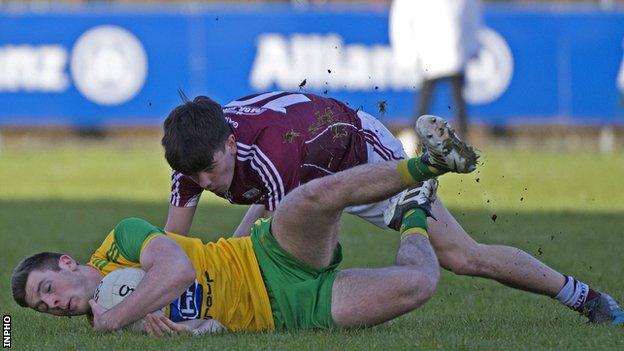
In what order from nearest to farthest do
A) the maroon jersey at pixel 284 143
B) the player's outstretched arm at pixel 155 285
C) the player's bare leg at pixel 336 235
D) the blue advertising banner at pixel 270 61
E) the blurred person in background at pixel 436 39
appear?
the player's bare leg at pixel 336 235 → the player's outstretched arm at pixel 155 285 → the maroon jersey at pixel 284 143 → the blurred person in background at pixel 436 39 → the blue advertising banner at pixel 270 61

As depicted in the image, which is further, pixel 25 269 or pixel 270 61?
pixel 270 61

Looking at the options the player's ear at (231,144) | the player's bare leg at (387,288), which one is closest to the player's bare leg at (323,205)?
the player's bare leg at (387,288)

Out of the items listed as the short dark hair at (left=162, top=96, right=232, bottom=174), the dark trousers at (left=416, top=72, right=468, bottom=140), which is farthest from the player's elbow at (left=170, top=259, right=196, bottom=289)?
the dark trousers at (left=416, top=72, right=468, bottom=140)

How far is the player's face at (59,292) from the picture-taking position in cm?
681

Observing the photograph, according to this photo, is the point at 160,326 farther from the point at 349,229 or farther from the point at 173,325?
the point at 349,229

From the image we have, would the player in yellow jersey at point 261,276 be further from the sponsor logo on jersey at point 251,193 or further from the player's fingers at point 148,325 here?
the sponsor logo on jersey at point 251,193

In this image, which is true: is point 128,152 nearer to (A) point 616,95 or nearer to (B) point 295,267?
(A) point 616,95

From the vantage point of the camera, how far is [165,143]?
7.00 m

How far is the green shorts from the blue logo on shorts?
0.34m

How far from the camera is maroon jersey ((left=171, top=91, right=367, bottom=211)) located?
7.09 m

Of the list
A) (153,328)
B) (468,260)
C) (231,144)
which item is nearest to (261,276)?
(153,328)

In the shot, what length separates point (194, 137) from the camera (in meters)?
6.93

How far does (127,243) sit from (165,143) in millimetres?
543

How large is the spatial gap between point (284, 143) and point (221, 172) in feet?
1.20
